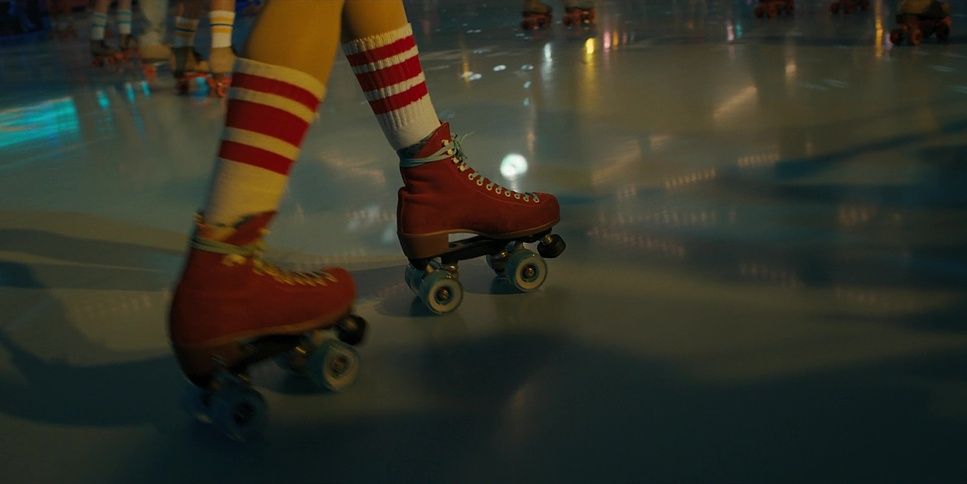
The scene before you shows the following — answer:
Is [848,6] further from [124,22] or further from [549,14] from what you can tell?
[124,22]

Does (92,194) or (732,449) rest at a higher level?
(92,194)

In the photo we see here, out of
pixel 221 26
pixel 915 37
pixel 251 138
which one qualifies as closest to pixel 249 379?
pixel 251 138

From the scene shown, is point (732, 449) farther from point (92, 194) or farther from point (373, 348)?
point (92, 194)

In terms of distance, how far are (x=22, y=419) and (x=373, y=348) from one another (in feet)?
1.19

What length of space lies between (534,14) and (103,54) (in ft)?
8.14

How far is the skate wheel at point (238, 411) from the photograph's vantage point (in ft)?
2.48

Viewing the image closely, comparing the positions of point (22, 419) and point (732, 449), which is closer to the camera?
point (732, 449)

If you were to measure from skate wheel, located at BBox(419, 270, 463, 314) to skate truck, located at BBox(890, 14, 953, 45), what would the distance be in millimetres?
2635

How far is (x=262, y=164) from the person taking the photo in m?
0.79

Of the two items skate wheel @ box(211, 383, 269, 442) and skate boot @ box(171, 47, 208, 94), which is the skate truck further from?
skate wheel @ box(211, 383, 269, 442)

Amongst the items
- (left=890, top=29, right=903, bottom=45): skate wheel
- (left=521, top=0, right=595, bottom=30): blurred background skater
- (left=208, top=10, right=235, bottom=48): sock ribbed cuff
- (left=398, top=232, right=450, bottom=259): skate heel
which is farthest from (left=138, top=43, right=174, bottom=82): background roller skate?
(left=398, top=232, right=450, bottom=259): skate heel

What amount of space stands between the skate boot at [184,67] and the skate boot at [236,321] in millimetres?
2964

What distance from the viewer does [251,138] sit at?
786 millimetres

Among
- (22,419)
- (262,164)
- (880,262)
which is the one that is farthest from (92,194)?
(880,262)
